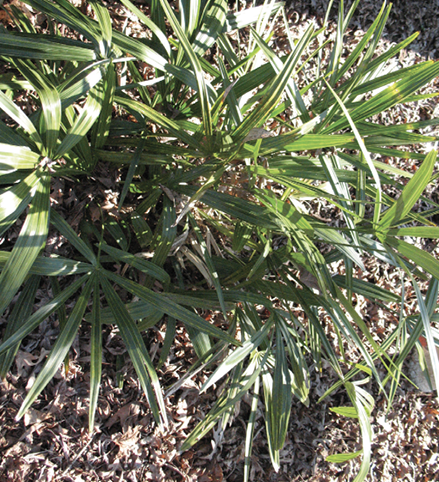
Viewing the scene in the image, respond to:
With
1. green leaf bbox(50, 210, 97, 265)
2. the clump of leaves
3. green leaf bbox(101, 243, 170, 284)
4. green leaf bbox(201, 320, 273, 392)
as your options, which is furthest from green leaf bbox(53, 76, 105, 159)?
green leaf bbox(201, 320, 273, 392)

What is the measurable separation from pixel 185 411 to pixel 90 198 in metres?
0.64

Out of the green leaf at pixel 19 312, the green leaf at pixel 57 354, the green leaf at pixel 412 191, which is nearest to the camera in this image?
the green leaf at pixel 412 191

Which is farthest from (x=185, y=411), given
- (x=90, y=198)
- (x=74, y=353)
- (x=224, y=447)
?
(x=90, y=198)

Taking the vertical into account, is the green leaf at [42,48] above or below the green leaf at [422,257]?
above

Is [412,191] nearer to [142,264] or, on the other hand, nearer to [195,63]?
[195,63]

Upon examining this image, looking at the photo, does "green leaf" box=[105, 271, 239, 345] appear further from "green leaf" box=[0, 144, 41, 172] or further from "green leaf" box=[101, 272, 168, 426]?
"green leaf" box=[0, 144, 41, 172]

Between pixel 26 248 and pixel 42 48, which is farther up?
pixel 42 48

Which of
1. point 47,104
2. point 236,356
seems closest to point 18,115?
point 47,104

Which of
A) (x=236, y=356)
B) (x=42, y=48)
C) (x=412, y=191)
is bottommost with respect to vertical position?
(x=236, y=356)

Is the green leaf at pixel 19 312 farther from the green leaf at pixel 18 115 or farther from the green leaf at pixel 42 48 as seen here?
the green leaf at pixel 42 48

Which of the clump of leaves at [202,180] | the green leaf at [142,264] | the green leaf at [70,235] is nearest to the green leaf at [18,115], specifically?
the clump of leaves at [202,180]

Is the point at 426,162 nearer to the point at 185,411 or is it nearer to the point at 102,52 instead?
the point at 102,52

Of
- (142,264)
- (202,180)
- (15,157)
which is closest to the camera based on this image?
(15,157)

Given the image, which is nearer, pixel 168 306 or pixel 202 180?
pixel 168 306
